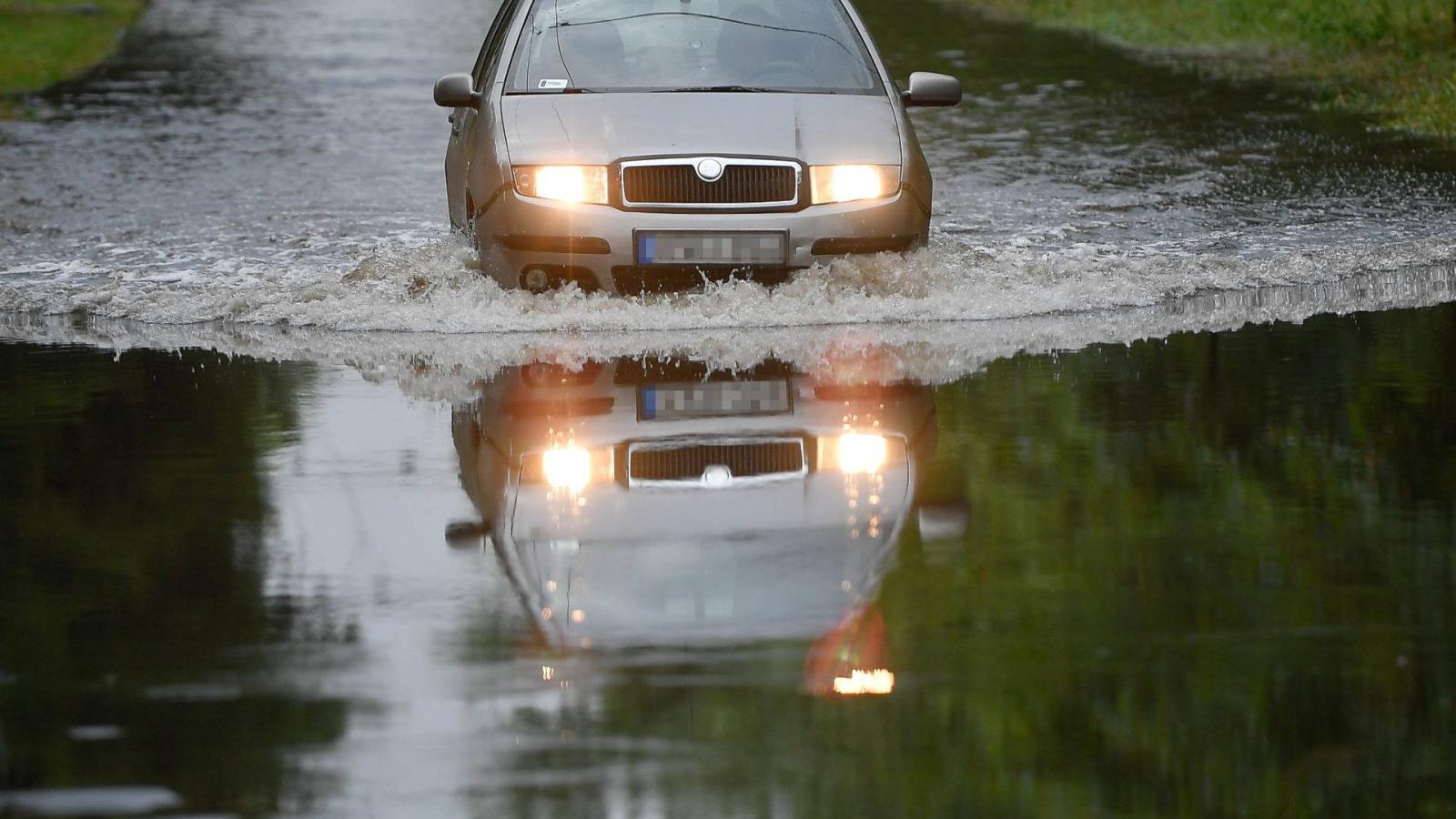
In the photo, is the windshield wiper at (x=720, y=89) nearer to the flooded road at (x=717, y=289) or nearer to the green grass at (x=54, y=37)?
the flooded road at (x=717, y=289)

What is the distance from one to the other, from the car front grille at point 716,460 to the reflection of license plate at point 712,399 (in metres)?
0.55

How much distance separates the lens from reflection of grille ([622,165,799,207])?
9.27 metres

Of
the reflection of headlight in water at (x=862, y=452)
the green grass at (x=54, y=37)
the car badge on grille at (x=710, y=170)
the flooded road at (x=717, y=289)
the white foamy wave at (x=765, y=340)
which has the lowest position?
the green grass at (x=54, y=37)

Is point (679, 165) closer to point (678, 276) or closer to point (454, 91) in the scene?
point (678, 276)

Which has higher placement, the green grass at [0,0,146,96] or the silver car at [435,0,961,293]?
the silver car at [435,0,961,293]

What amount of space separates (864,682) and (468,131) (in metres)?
6.32

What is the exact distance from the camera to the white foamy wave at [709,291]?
944 cm

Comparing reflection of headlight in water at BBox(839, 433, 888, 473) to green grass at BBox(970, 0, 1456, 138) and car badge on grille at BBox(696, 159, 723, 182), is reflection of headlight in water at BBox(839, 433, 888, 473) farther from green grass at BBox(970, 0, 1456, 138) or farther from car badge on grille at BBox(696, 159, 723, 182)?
green grass at BBox(970, 0, 1456, 138)

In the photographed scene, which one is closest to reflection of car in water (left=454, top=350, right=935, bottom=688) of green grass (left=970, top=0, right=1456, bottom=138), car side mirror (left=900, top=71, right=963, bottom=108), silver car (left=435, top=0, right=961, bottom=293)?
silver car (left=435, top=0, right=961, bottom=293)

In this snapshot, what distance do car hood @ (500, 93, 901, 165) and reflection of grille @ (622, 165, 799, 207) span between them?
0.23ft

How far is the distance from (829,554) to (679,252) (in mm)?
3890

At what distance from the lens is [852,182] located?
9469 millimetres

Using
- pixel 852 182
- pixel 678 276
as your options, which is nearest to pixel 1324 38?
pixel 852 182

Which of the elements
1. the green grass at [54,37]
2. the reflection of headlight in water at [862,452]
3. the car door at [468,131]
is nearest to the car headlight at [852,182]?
the car door at [468,131]
